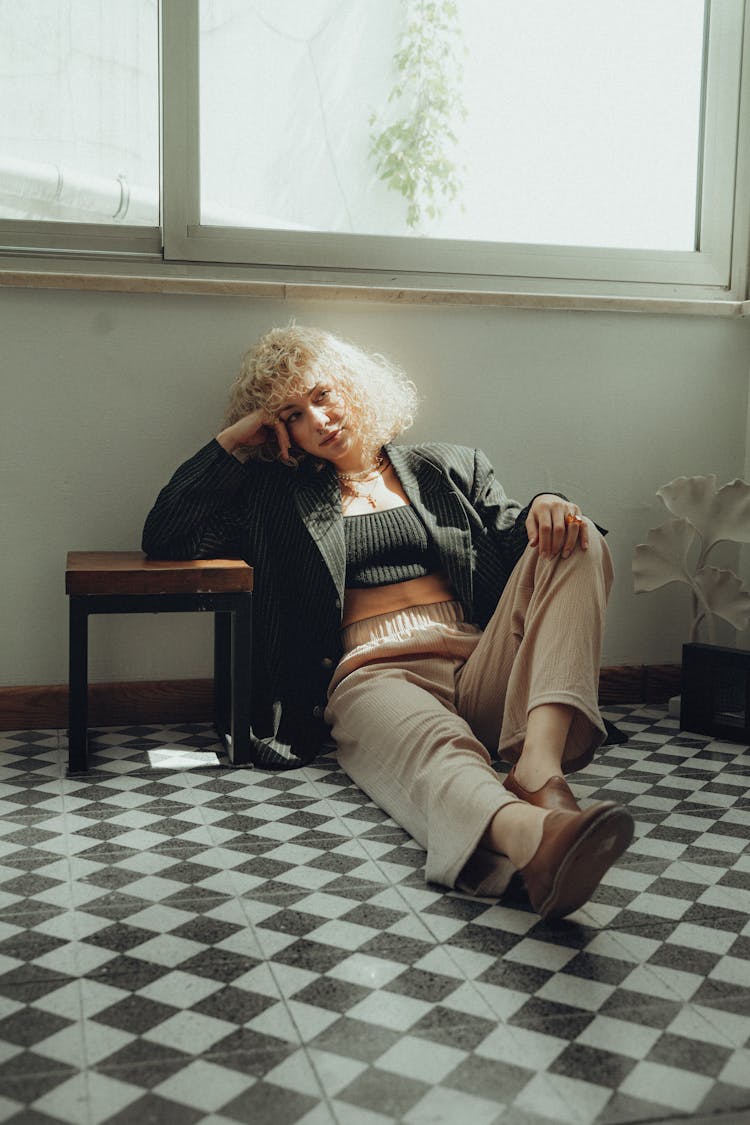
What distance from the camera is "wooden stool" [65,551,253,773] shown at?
7.47ft

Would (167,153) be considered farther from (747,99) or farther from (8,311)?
(747,99)

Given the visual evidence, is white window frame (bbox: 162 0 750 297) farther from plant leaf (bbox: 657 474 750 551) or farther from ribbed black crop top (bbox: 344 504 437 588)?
ribbed black crop top (bbox: 344 504 437 588)

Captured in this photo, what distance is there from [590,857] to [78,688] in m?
1.25

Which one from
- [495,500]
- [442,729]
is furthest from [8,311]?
[442,729]

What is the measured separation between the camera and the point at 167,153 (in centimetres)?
268

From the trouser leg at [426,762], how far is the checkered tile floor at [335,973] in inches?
2.1

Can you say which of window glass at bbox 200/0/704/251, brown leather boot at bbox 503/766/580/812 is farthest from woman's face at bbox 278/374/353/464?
brown leather boot at bbox 503/766/580/812

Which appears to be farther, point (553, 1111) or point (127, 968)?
point (127, 968)

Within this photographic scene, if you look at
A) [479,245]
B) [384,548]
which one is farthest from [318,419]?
[479,245]

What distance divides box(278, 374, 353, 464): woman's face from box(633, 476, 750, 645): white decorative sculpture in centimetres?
93

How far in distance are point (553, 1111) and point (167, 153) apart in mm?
2304

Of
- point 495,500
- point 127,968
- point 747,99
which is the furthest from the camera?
point 747,99

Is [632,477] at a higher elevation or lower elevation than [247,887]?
higher

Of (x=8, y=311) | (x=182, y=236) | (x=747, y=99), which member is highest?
(x=747, y=99)
